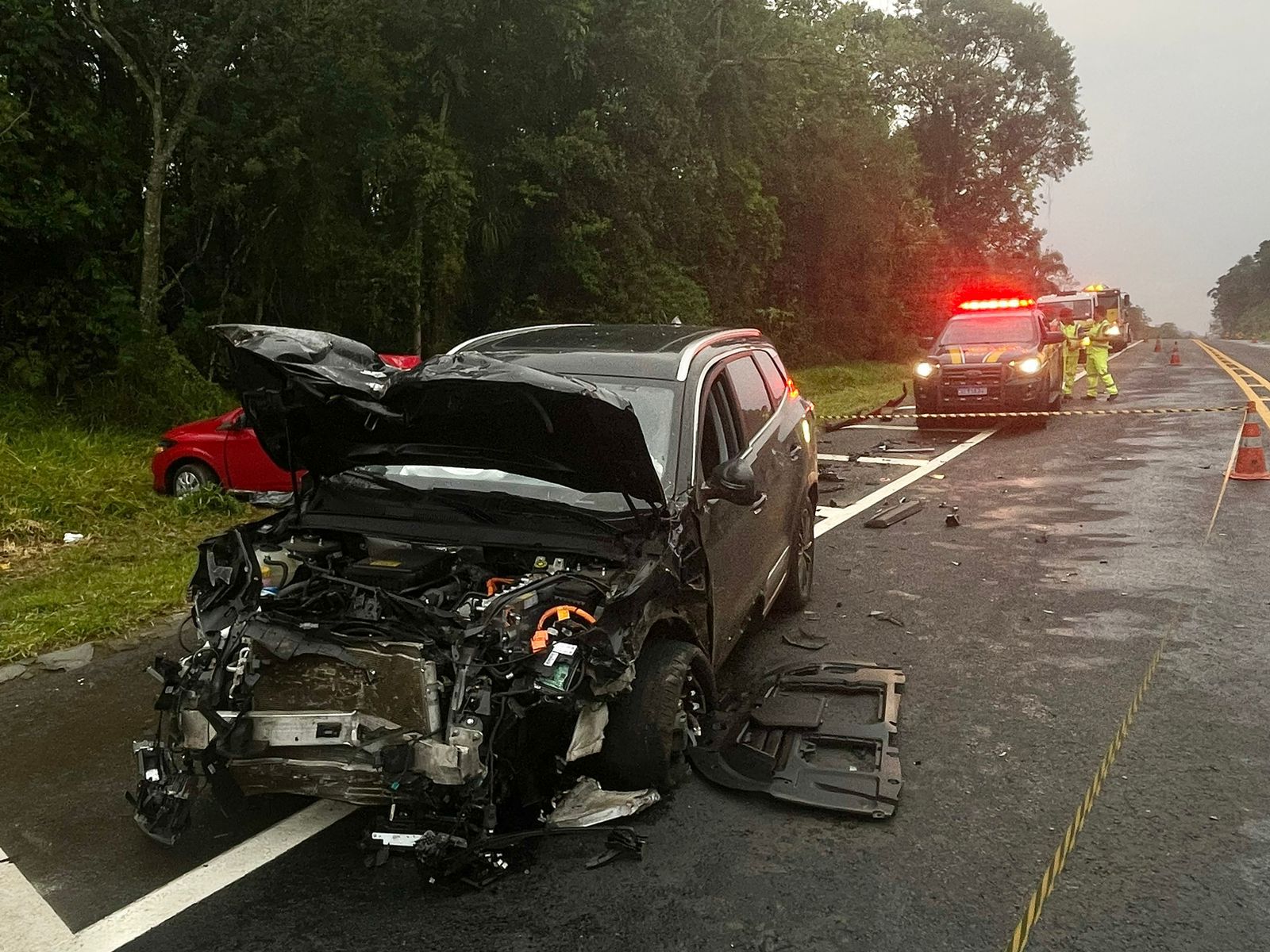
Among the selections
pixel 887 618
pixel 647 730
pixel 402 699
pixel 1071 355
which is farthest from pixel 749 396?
pixel 1071 355

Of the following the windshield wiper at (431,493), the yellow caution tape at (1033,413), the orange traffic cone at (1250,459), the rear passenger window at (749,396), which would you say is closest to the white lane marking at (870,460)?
the yellow caution tape at (1033,413)

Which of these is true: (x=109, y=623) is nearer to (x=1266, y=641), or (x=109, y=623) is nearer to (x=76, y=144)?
(x=1266, y=641)

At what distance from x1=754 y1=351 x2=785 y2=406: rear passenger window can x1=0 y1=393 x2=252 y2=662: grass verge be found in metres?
3.97

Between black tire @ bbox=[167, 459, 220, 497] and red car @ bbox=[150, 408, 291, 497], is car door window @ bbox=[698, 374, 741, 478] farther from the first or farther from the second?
black tire @ bbox=[167, 459, 220, 497]

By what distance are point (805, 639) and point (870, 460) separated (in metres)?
7.33

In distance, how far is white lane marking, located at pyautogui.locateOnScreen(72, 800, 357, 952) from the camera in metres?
3.03

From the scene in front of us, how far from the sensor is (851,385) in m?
24.6

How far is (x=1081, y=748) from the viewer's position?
4.24 metres

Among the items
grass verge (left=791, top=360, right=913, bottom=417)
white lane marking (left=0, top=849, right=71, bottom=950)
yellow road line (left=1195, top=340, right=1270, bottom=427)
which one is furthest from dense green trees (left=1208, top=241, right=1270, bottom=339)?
white lane marking (left=0, top=849, right=71, bottom=950)

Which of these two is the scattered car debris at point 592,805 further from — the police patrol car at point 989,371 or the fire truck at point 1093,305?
the fire truck at point 1093,305

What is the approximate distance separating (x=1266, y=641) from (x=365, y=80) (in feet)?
40.6

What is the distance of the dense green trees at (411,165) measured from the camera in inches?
478

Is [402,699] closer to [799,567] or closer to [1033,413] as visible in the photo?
[799,567]

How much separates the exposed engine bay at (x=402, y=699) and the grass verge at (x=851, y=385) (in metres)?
14.5
